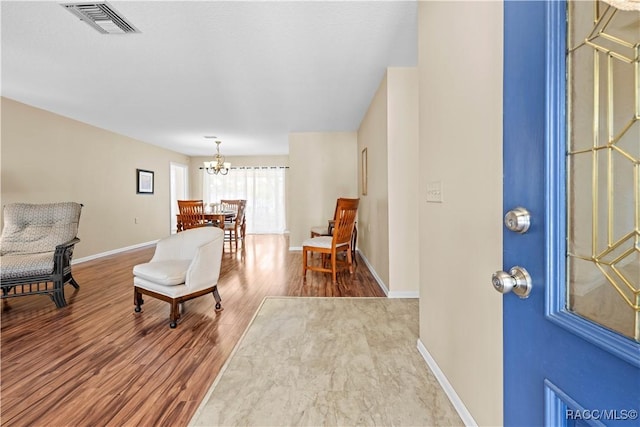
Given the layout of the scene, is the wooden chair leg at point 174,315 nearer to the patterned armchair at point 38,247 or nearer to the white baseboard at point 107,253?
the patterned armchair at point 38,247

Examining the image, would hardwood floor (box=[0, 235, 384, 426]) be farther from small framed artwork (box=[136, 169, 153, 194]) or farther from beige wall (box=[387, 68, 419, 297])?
small framed artwork (box=[136, 169, 153, 194])

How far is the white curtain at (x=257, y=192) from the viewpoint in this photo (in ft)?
26.8

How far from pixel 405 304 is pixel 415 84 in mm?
2182

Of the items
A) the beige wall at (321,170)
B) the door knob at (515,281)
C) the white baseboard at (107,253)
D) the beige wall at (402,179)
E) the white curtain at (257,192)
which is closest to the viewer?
the door knob at (515,281)

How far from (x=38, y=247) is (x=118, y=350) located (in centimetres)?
204

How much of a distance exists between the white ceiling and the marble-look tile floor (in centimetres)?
233

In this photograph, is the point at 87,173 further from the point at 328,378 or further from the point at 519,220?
the point at 519,220

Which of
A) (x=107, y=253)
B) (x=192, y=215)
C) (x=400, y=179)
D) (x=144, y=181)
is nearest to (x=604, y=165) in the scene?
(x=400, y=179)

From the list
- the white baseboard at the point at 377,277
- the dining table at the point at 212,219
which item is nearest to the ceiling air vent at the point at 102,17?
the white baseboard at the point at 377,277

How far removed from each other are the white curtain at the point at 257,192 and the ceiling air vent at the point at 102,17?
5934 millimetres

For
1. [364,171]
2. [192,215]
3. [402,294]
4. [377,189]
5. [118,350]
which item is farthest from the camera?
[192,215]

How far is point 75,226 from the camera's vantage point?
3.19m

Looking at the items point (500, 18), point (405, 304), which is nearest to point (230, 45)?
point (500, 18)

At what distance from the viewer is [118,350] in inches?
77.7
